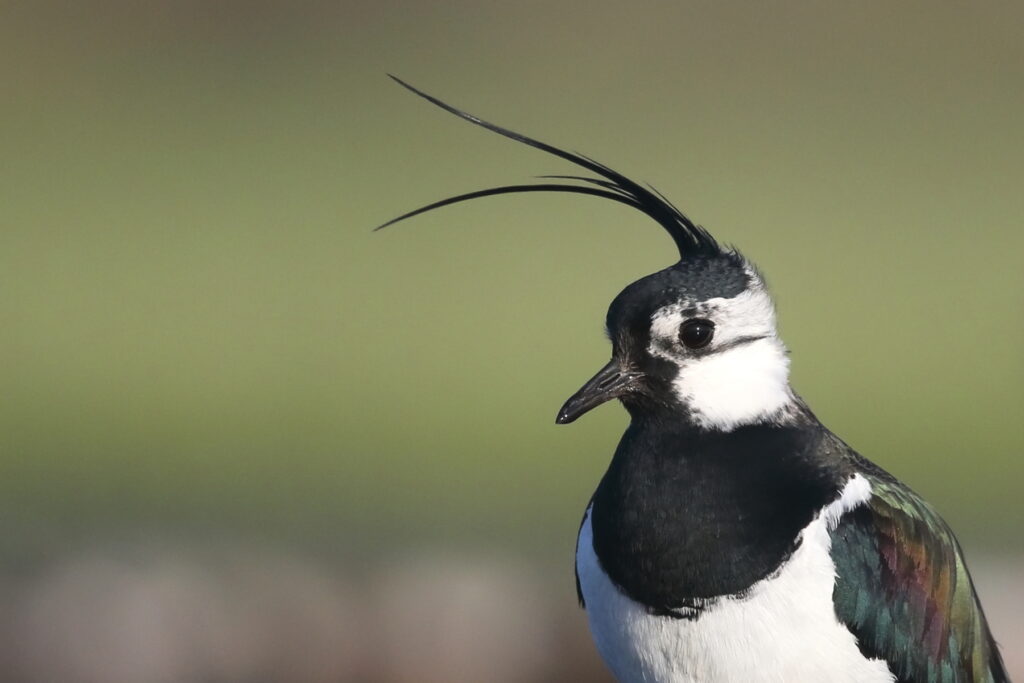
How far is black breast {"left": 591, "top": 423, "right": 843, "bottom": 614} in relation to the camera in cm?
406

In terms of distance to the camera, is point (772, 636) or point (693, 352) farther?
point (693, 352)

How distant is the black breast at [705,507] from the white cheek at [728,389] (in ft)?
0.12

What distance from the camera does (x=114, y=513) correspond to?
31.9 feet

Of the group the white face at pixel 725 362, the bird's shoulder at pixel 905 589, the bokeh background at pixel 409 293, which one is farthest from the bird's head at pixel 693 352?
the bokeh background at pixel 409 293

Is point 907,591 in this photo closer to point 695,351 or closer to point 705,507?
point 705,507

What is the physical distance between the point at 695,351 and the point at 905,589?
65cm

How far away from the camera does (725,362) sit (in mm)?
4273

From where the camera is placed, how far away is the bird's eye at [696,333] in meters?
4.22

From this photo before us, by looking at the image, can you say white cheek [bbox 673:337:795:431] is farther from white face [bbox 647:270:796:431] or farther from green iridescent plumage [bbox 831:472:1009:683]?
green iridescent plumage [bbox 831:472:1009:683]

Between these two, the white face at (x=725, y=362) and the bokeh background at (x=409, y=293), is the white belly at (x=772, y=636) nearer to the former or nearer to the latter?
the white face at (x=725, y=362)

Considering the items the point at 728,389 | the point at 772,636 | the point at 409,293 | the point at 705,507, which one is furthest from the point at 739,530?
the point at 409,293

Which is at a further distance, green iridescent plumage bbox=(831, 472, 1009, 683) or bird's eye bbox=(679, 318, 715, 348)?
bird's eye bbox=(679, 318, 715, 348)

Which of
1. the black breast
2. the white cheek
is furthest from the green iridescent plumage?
the white cheek

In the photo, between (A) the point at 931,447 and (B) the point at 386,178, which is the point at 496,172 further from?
(A) the point at 931,447
